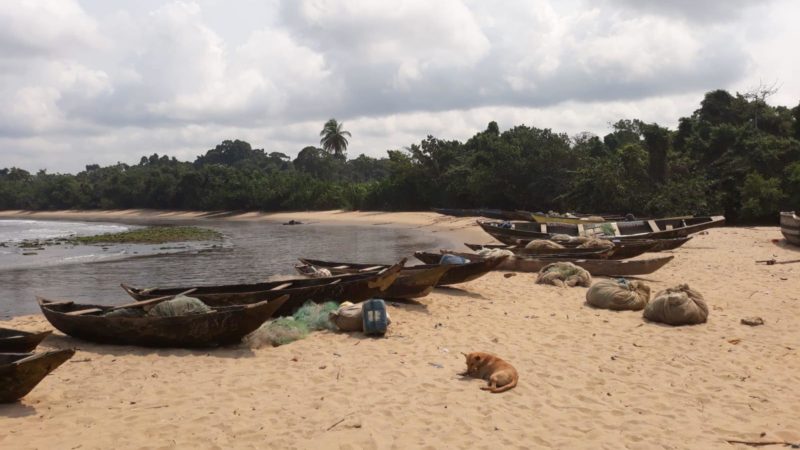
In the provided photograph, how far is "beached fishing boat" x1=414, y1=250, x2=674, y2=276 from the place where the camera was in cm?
1350

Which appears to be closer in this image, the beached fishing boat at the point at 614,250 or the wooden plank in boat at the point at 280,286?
the wooden plank in boat at the point at 280,286

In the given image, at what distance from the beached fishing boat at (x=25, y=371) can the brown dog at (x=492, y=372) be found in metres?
4.15

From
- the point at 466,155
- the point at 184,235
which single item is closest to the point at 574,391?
the point at 184,235

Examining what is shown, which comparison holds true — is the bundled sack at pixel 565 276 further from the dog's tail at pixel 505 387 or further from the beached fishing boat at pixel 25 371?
the beached fishing boat at pixel 25 371

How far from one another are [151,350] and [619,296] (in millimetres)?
7495

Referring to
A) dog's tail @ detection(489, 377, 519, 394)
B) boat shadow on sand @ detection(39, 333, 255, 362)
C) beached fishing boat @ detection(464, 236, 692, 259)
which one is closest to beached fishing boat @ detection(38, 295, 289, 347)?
boat shadow on sand @ detection(39, 333, 255, 362)

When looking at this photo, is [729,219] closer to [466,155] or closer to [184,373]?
[466,155]

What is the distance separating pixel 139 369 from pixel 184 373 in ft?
2.28

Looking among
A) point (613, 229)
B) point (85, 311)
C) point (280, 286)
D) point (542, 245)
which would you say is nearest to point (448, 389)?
point (280, 286)

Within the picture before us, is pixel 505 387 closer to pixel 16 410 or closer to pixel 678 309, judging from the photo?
pixel 678 309

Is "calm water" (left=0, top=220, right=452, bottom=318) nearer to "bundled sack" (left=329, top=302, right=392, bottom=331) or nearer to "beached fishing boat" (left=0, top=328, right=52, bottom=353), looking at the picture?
"beached fishing boat" (left=0, top=328, right=52, bottom=353)

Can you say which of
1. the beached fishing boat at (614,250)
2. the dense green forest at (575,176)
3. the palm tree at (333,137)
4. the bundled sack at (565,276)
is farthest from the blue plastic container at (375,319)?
the palm tree at (333,137)

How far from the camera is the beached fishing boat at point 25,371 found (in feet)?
19.4

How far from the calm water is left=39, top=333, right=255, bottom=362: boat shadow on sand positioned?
537 centimetres
